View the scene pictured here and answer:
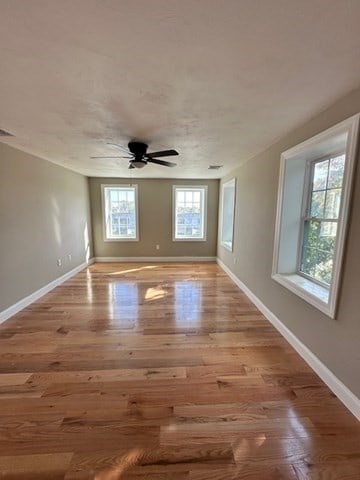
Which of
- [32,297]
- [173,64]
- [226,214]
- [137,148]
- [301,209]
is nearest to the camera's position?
[173,64]

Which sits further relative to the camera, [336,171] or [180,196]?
[180,196]

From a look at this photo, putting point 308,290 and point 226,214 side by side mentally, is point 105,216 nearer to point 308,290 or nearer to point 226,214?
point 226,214

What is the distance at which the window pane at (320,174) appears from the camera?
7.59 ft

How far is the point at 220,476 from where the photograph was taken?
121cm

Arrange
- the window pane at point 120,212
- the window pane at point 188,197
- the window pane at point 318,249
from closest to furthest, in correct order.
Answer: the window pane at point 318,249 → the window pane at point 120,212 → the window pane at point 188,197

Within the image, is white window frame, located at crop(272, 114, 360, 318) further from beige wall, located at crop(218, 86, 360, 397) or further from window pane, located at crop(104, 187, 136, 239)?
window pane, located at crop(104, 187, 136, 239)

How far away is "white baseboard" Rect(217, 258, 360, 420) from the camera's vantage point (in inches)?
63.2

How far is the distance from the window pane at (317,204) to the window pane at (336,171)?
16cm

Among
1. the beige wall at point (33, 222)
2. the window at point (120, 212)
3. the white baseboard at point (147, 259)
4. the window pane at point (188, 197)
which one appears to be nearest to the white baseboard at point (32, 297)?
the beige wall at point (33, 222)

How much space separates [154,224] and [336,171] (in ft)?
14.7

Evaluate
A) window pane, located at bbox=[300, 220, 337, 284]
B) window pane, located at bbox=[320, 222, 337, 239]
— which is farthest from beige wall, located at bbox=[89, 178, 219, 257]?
window pane, located at bbox=[320, 222, 337, 239]

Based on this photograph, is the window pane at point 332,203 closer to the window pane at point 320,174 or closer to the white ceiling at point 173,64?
the window pane at point 320,174

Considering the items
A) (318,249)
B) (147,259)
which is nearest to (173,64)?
(318,249)

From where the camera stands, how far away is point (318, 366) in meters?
1.97
